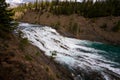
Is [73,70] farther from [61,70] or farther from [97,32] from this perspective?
[97,32]

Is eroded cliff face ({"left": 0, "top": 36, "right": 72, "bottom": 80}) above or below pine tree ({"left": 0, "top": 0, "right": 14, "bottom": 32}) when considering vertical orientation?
below

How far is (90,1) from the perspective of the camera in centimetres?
7750

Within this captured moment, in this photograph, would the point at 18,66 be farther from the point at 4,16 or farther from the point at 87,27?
the point at 87,27

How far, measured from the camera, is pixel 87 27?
55.2 m

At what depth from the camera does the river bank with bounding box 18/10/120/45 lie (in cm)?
4988

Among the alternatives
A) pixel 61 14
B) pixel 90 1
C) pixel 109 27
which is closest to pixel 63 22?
pixel 61 14

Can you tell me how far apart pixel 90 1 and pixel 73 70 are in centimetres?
6255

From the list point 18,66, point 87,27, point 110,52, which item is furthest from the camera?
point 87,27

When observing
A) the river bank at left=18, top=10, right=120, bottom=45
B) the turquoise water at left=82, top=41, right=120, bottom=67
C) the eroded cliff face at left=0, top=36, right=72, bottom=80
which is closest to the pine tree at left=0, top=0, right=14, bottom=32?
the eroded cliff face at left=0, top=36, right=72, bottom=80

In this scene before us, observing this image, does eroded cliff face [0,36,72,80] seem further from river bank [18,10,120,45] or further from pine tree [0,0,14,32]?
river bank [18,10,120,45]

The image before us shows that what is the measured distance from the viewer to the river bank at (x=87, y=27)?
164 ft

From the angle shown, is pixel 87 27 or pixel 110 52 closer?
pixel 110 52

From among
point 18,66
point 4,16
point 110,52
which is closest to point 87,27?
point 110,52

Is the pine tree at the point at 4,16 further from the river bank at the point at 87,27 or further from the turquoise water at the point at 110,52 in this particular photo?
the river bank at the point at 87,27
